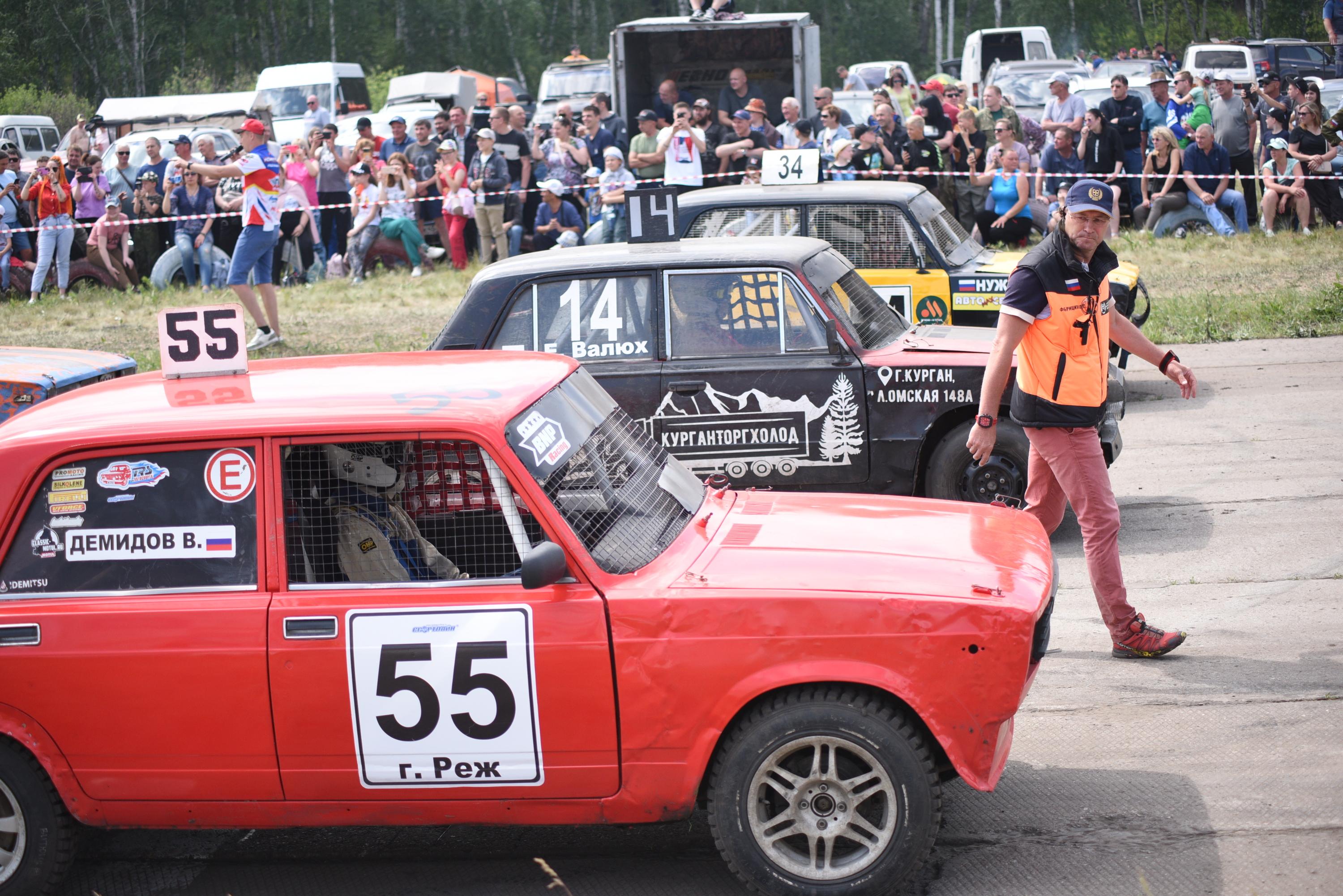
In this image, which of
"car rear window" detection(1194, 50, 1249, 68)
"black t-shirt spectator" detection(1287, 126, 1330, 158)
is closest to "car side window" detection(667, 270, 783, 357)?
"black t-shirt spectator" detection(1287, 126, 1330, 158)

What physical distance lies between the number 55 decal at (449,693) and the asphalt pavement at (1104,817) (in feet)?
1.84

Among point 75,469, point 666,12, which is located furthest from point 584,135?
point 666,12

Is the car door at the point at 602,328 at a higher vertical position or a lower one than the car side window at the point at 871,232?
lower

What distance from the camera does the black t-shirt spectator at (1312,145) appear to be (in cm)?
1692

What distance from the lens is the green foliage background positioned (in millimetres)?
45938

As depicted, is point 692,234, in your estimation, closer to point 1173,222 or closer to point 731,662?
point 731,662

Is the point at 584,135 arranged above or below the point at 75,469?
above

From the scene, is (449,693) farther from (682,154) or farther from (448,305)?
(682,154)

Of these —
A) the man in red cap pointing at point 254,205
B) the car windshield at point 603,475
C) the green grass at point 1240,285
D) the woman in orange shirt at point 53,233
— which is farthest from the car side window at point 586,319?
the woman in orange shirt at point 53,233

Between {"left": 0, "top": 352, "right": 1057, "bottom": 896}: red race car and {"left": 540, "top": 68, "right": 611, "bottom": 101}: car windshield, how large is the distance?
29085 millimetres

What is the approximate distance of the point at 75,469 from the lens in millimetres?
4297

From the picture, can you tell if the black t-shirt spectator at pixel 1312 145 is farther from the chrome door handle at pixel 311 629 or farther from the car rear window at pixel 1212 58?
the chrome door handle at pixel 311 629

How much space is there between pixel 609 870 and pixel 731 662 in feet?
3.15

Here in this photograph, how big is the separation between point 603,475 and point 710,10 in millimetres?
18991
